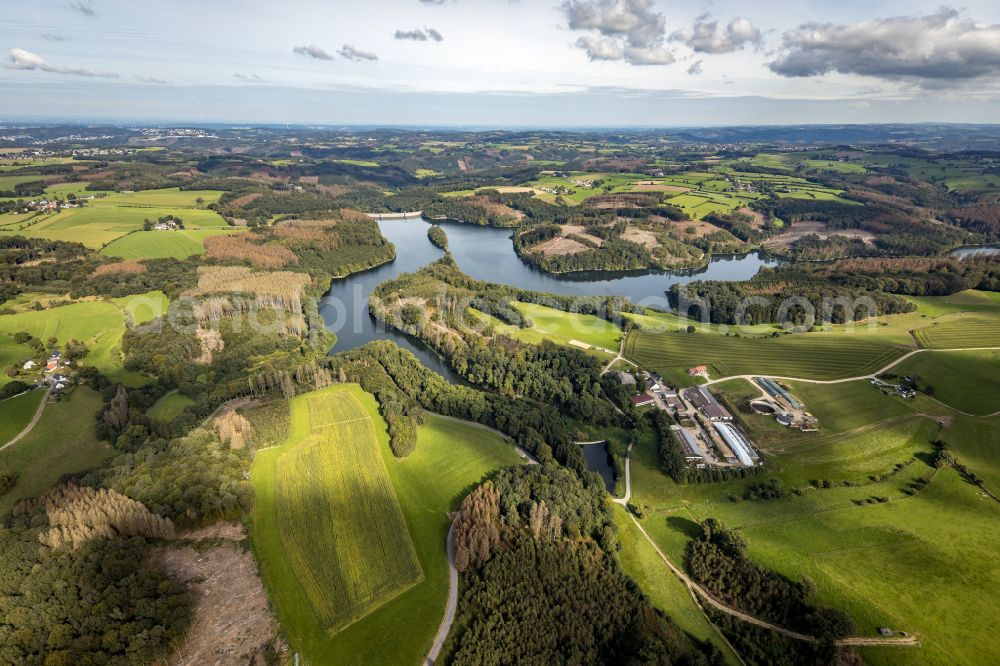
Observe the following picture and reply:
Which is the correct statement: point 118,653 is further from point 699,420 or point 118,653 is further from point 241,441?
point 699,420

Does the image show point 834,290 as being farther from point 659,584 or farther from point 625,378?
point 659,584

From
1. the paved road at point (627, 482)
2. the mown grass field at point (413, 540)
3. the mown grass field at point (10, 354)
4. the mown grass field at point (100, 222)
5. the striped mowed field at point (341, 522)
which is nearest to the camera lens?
the mown grass field at point (413, 540)

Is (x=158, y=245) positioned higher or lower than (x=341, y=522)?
higher

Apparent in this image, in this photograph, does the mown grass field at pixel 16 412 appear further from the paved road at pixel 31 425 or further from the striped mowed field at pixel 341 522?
the striped mowed field at pixel 341 522

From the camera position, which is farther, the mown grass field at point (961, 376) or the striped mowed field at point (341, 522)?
the mown grass field at point (961, 376)

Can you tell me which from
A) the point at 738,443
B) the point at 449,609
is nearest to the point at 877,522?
the point at 738,443

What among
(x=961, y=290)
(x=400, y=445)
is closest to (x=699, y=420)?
(x=400, y=445)

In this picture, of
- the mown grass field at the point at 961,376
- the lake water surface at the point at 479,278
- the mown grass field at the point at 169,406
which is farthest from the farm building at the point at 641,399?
the mown grass field at the point at 169,406
